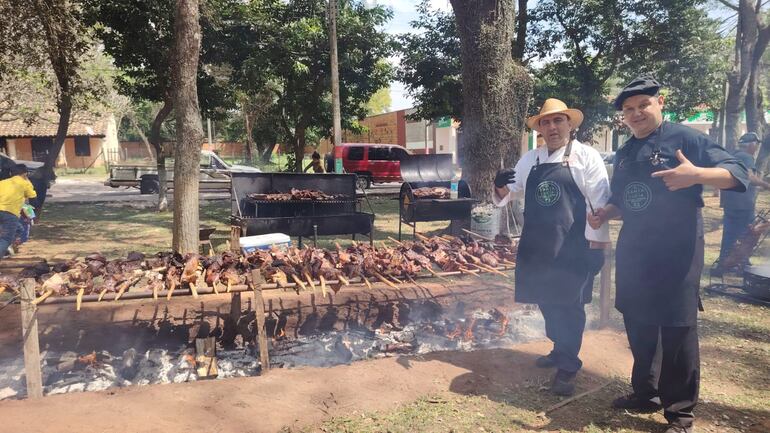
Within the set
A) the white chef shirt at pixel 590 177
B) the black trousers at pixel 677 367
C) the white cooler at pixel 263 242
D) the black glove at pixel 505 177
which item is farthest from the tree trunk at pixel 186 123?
the black trousers at pixel 677 367

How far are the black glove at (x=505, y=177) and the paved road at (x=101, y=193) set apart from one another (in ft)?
42.6

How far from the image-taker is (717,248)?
31.5ft

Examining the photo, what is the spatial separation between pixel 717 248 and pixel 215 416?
401 inches

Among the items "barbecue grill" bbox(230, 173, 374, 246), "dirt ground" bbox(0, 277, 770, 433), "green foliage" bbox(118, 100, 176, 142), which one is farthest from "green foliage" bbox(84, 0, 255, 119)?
"green foliage" bbox(118, 100, 176, 142)

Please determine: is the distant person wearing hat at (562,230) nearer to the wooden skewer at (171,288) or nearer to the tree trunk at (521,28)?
the wooden skewer at (171,288)

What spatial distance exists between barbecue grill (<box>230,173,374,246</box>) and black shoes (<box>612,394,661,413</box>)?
17.4 feet

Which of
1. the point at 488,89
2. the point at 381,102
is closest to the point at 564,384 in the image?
the point at 488,89

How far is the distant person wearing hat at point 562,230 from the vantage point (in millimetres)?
3717

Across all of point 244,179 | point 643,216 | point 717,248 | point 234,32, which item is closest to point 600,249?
point 643,216

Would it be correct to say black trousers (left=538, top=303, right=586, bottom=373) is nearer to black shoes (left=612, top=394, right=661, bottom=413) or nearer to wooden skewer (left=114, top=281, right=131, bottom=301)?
black shoes (left=612, top=394, right=661, bottom=413)

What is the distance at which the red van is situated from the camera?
23375 millimetres

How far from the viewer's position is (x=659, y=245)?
3156mm

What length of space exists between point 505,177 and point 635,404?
2066mm

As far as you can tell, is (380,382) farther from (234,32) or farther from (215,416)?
(234,32)
